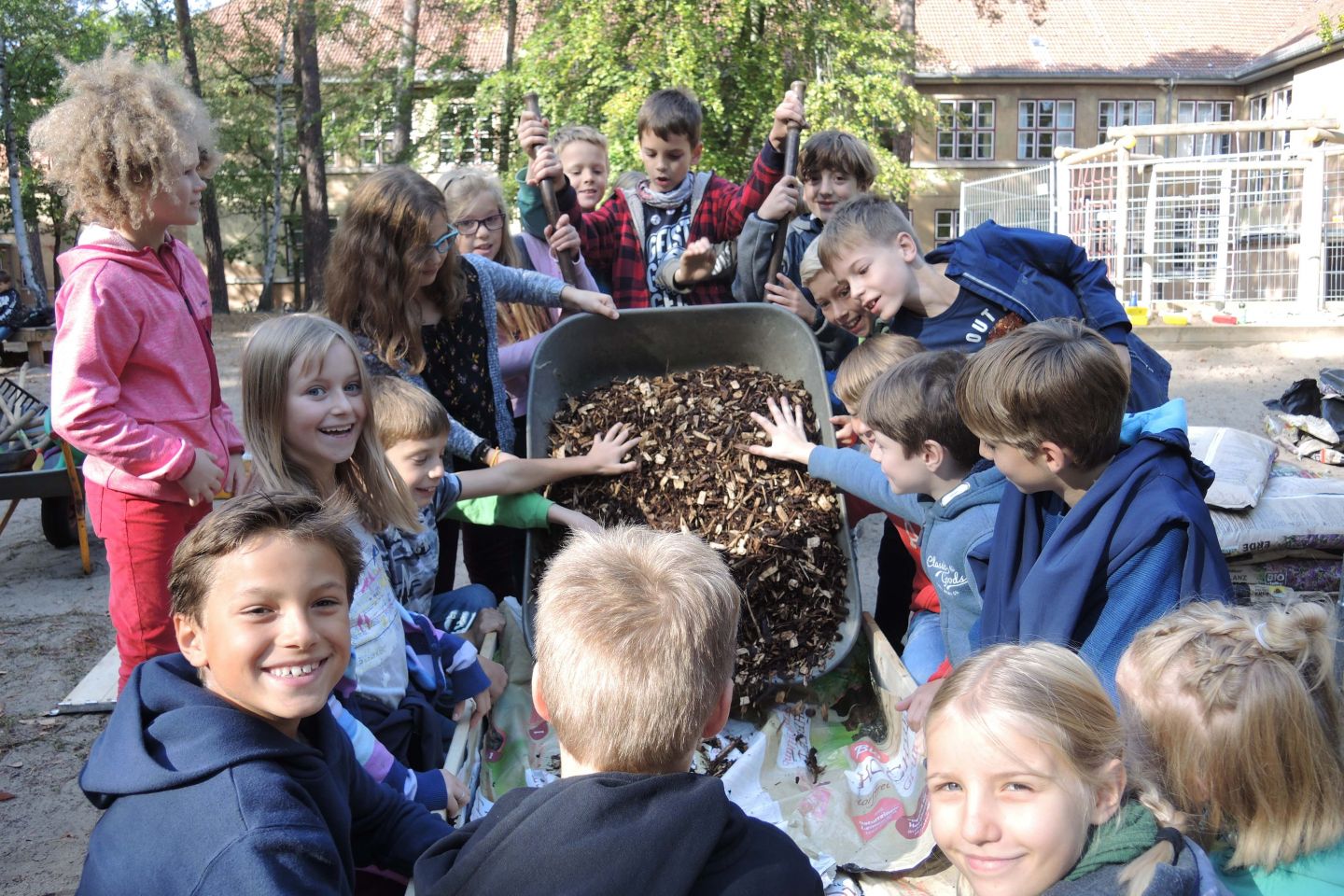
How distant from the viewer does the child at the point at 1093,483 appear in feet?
6.73

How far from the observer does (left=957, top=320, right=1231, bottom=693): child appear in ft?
6.73

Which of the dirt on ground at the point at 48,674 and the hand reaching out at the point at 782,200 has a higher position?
the hand reaching out at the point at 782,200

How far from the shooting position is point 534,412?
11.2 feet

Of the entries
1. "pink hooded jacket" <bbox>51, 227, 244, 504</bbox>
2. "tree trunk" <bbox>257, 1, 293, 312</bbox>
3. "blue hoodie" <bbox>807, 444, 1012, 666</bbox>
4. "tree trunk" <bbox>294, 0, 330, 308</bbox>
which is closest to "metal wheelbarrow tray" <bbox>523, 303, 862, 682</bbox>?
"blue hoodie" <bbox>807, 444, 1012, 666</bbox>

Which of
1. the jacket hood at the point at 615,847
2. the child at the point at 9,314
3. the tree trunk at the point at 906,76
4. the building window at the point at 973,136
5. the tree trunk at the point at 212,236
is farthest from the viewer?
the building window at the point at 973,136

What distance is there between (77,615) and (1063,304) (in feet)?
16.2

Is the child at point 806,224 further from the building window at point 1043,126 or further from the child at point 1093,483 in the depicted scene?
the building window at point 1043,126

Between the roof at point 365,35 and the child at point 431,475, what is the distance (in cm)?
2035

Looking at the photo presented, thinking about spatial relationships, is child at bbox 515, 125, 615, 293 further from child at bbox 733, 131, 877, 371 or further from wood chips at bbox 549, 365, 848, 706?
wood chips at bbox 549, 365, 848, 706

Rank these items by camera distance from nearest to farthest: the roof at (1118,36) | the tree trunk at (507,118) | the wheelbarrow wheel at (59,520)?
1. the wheelbarrow wheel at (59,520)
2. the tree trunk at (507,118)
3. the roof at (1118,36)

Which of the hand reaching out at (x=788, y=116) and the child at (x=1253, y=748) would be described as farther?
the hand reaching out at (x=788, y=116)

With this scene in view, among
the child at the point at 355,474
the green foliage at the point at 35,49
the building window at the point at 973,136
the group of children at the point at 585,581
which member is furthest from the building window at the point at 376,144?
the child at the point at 355,474

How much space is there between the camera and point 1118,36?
101 feet

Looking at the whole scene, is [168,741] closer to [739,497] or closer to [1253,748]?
[1253,748]
